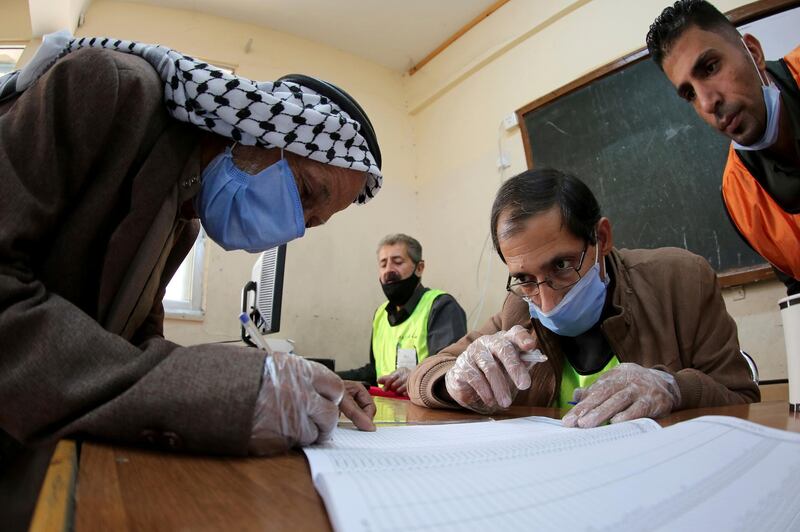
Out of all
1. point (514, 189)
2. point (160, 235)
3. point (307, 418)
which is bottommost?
point (307, 418)

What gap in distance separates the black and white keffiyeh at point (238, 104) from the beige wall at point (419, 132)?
8.46 feet

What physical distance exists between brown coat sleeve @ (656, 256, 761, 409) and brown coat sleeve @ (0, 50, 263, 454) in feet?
3.59

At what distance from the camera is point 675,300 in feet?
4.64

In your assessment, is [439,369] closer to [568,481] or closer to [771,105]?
[568,481]

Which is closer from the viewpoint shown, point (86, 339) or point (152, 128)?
point (86, 339)

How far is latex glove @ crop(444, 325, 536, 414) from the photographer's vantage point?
1.13m

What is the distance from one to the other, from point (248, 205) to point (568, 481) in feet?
2.60

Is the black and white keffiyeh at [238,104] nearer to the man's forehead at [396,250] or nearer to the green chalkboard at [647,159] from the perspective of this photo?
the green chalkboard at [647,159]

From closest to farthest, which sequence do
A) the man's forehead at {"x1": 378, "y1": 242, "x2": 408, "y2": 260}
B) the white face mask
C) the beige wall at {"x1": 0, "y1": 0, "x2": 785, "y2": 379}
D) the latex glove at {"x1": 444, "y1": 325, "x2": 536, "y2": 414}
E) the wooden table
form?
the wooden table
the latex glove at {"x1": 444, "y1": 325, "x2": 536, "y2": 414}
the white face mask
the beige wall at {"x1": 0, "y1": 0, "x2": 785, "y2": 379}
the man's forehead at {"x1": 378, "y1": 242, "x2": 408, "y2": 260}

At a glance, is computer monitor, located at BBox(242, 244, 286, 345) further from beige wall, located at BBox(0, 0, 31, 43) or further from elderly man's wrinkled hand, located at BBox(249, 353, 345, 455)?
beige wall, located at BBox(0, 0, 31, 43)

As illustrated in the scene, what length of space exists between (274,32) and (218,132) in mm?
3778

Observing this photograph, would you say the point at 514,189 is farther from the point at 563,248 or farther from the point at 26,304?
the point at 26,304

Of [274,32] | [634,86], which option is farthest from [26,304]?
[274,32]

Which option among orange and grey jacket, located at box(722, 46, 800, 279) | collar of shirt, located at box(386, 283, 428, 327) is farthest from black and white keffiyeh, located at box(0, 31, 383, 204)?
collar of shirt, located at box(386, 283, 428, 327)
